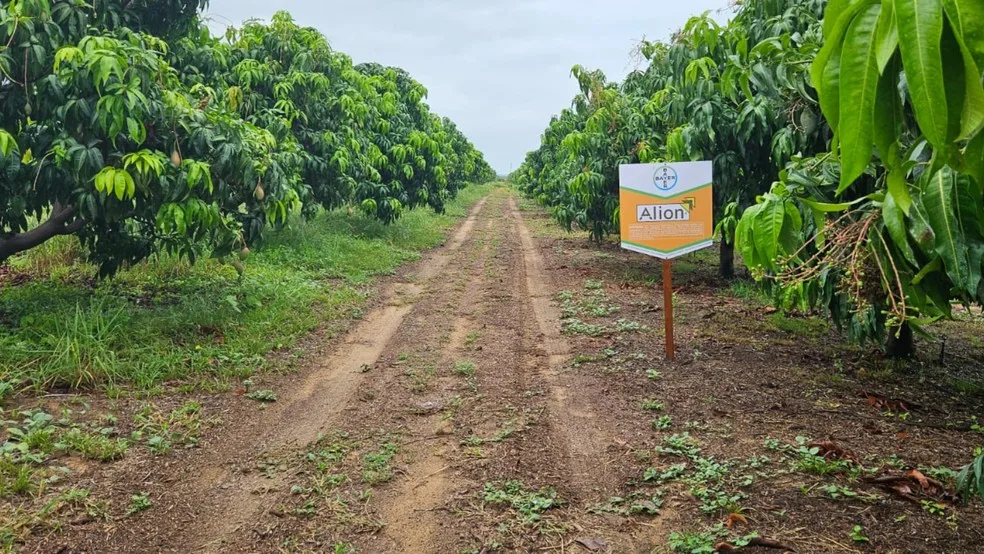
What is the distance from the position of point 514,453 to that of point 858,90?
3.12 m

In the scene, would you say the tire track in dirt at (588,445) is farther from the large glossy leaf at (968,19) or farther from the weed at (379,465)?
the large glossy leaf at (968,19)

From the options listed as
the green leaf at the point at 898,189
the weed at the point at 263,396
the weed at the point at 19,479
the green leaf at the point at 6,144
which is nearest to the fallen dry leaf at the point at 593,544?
the green leaf at the point at 898,189

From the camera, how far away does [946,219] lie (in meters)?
1.62

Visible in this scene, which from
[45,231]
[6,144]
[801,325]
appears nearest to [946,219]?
[6,144]

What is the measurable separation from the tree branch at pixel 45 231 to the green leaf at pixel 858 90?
20.2 feet

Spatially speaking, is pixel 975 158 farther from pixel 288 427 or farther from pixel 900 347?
pixel 900 347

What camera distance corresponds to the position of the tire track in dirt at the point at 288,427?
10.4ft

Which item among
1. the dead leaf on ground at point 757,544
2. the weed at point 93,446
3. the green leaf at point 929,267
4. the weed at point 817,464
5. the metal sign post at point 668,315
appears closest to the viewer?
the green leaf at point 929,267

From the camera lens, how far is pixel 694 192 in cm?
546

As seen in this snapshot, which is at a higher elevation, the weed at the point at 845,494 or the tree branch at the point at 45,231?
the tree branch at the point at 45,231

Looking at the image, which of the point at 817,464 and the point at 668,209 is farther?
the point at 668,209

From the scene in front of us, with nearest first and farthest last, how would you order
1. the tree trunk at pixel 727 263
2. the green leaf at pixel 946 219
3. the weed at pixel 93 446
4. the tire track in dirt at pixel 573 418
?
the green leaf at pixel 946 219 → the tire track in dirt at pixel 573 418 → the weed at pixel 93 446 → the tree trunk at pixel 727 263

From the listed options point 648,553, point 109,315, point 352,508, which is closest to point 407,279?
point 109,315

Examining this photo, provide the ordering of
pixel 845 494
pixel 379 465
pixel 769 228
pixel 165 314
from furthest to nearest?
pixel 165 314, pixel 379 465, pixel 845 494, pixel 769 228
